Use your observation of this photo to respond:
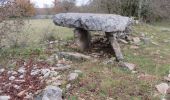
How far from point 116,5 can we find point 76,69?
9343 mm

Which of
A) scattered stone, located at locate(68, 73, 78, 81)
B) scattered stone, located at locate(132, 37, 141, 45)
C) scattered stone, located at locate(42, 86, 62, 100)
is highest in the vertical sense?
scattered stone, located at locate(132, 37, 141, 45)

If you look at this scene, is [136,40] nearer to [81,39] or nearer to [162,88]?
[81,39]

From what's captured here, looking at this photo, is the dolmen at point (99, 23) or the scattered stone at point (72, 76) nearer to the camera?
the scattered stone at point (72, 76)

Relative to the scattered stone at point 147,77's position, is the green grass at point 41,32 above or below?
above

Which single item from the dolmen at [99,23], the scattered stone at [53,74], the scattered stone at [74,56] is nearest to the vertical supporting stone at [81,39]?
the dolmen at [99,23]

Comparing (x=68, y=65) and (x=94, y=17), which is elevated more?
(x=94, y=17)

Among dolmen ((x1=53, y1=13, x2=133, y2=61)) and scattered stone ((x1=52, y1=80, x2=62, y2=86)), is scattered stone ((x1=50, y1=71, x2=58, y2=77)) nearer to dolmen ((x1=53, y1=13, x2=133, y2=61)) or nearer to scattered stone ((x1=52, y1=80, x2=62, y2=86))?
scattered stone ((x1=52, y1=80, x2=62, y2=86))

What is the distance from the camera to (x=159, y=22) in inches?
795

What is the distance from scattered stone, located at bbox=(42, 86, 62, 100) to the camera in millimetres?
5426

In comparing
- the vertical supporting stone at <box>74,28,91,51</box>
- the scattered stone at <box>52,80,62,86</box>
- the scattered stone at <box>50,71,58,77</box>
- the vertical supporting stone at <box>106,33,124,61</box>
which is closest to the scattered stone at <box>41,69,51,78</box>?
the scattered stone at <box>50,71,58,77</box>

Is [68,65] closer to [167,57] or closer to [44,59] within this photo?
[44,59]

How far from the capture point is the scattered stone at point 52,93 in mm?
5426

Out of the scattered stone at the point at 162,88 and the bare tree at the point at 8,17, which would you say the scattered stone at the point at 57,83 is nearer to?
the scattered stone at the point at 162,88

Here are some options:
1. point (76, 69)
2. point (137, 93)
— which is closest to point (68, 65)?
Result: point (76, 69)
